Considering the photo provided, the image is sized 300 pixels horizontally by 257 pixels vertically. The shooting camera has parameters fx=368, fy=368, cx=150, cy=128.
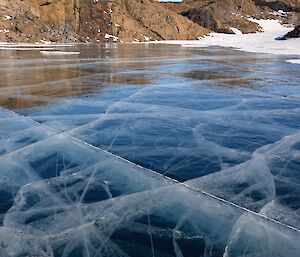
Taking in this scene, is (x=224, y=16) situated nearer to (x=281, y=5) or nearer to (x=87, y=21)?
(x=281, y=5)

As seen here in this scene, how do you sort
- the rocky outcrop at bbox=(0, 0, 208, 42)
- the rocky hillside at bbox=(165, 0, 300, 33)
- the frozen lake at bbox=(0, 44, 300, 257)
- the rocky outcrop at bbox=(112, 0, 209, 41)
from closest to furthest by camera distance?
the frozen lake at bbox=(0, 44, 300, 257) → the rocky outcrop at bbox=(0, 0, 208, 42) → the rocky outcrop at bbox=(112, 0, 209, 41) → the rocky hillside at bbox=(165, 0, 300, 33)

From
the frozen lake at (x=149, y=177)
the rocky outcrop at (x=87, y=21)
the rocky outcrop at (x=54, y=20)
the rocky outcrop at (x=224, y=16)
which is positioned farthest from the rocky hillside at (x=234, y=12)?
the frozen lake at (x=149, y=177)

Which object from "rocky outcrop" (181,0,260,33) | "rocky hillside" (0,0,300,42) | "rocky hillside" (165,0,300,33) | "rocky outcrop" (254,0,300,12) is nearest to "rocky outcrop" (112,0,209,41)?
"rocky hillside" (0,0,300,42)

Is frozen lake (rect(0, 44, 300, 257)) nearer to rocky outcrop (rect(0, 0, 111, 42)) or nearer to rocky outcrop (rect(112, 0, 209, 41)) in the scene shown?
rocky outcrop (rect(0, 0, 111, 42))

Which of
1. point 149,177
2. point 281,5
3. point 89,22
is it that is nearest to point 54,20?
point 89,22

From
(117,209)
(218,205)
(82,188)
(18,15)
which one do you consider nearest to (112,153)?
(82,188)

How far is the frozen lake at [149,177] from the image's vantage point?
188 centimetres

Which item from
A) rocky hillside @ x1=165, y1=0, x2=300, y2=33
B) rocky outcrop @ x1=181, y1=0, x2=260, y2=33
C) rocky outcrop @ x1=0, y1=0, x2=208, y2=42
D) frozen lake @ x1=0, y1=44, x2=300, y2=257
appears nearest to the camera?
frozen lake @ x1=0, y1=44, x2=300, y2=257

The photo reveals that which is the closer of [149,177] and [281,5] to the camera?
[149,177]

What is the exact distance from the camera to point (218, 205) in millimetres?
2227

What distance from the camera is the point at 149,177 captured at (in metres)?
2.66

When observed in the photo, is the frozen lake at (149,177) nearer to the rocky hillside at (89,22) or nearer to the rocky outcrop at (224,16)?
the rocky hillside at (89,22)

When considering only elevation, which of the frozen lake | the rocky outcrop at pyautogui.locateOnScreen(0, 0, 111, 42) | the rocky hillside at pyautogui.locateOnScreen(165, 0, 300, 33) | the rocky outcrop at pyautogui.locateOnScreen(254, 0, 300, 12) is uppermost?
the rocky outcrop at pyautogui.locateOnScreen(254, 0, 300, 12)

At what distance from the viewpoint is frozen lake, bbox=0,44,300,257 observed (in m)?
1.88
